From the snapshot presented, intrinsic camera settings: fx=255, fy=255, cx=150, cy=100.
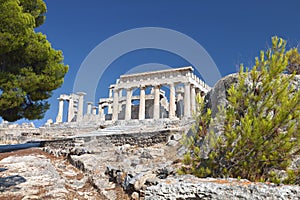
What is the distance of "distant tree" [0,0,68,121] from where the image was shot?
680 cm

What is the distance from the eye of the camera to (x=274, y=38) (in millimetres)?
5281

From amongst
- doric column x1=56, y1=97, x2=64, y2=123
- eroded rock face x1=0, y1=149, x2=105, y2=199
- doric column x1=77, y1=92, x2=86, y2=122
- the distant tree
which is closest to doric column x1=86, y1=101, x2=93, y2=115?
doric column x1=77, y1=92, x2=86, y2=122

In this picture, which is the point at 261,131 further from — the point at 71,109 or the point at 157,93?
the point at 71,109

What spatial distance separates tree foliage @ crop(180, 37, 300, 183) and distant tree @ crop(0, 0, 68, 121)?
17.1 ft

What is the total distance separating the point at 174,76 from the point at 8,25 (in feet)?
97.5

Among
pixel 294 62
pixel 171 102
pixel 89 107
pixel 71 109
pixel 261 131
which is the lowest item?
pixel 261 131

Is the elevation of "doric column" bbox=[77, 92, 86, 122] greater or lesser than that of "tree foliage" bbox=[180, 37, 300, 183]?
greater

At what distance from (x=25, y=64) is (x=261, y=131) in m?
7.11

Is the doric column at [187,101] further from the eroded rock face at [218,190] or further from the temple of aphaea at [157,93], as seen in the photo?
the eroded rock face at [218,190]

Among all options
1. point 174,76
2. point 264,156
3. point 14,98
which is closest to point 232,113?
point 264,156

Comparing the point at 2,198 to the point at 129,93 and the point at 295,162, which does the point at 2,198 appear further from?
the point at 129,93

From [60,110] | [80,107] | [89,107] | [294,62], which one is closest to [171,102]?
[80,107]

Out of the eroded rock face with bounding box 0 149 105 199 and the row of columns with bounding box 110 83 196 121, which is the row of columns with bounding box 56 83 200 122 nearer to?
the row of columns with bounding box 110 83 196 121

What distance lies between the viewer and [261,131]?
472cm
